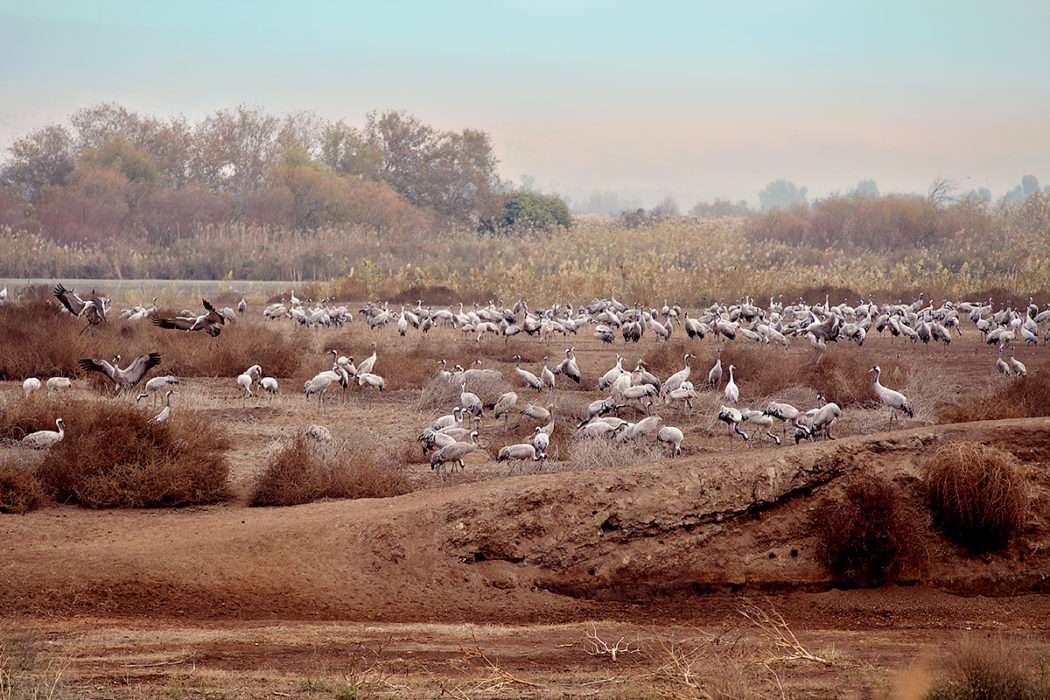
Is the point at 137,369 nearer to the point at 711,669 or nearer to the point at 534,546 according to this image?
the point at 534,546

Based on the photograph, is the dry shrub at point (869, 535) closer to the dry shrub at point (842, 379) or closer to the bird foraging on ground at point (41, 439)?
the dry shrub at point (842, 379)

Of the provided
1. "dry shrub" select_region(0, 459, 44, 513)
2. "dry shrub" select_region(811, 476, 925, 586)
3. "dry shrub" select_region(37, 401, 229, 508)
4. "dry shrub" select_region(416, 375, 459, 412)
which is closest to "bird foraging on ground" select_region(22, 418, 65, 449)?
"dry shrub" select_region(37, 401, 229, 508)

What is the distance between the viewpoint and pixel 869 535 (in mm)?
9461

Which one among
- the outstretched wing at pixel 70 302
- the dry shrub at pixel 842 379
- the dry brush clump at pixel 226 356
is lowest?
the dry brush clump at pixel 226 356

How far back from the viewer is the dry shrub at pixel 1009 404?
1263 cm

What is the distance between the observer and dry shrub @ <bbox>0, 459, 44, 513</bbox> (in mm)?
10367

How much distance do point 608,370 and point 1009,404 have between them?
27.4 ft

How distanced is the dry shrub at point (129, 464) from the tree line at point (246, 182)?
42.8 meters

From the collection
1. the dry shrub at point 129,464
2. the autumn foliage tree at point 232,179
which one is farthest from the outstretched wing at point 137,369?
the autumn foliage tree at point 232,179


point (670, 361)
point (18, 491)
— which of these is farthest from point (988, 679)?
point (670, 361)

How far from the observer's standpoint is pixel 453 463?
11680mm

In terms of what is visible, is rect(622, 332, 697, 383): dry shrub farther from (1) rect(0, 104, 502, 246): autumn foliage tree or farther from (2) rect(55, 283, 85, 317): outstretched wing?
(1) rect(0, 104, 502, 246): autumn foliage tree

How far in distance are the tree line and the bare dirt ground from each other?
1791 inches

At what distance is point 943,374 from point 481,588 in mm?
12847
